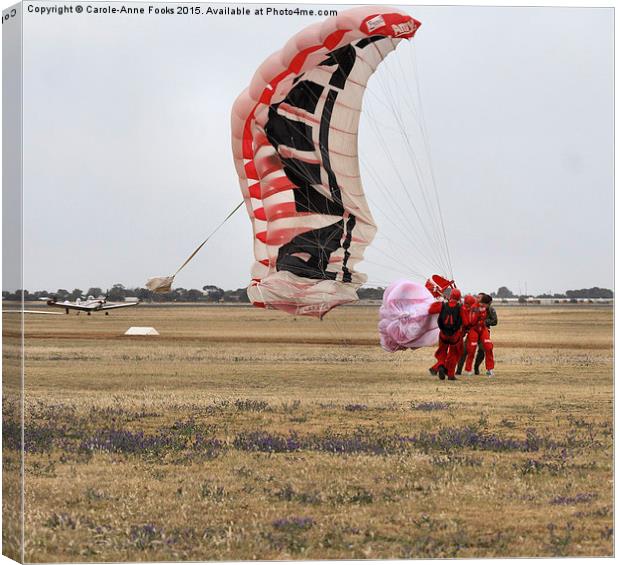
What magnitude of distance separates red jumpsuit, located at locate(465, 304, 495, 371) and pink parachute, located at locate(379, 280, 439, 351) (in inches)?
17.2

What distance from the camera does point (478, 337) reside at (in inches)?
478

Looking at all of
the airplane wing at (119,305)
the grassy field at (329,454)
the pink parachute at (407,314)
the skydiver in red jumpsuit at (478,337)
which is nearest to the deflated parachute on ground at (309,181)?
the pink parachute at (407,314)

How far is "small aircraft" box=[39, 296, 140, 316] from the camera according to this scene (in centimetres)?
1322

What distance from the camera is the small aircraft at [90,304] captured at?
13.2 m

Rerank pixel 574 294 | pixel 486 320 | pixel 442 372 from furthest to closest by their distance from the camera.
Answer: pixel 574 294 → pixel 442 372 → pixel 486 320

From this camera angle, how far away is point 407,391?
12906 mm

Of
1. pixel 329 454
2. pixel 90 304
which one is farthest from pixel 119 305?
pixel 329 454

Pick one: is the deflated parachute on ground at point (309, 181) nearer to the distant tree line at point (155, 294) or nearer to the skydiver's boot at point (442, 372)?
the distant tree line at point (155, 294)

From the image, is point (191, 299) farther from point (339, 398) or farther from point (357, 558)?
point (357, 558)

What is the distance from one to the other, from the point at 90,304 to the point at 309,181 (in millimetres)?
4136

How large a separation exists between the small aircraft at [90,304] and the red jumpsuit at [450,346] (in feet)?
13.2

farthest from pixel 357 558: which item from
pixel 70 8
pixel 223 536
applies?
pixel 70 8

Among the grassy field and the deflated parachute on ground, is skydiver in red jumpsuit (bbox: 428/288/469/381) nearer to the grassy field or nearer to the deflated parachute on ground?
the grassy field

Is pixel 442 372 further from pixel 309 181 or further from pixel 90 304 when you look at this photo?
pixel 90 304
